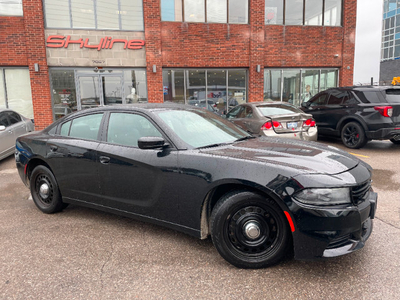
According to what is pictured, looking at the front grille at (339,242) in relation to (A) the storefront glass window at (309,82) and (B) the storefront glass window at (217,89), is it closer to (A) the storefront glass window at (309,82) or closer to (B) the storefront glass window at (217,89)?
(B) the storefront glass window at (217,89)

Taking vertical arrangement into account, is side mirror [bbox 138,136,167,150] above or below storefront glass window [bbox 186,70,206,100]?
below

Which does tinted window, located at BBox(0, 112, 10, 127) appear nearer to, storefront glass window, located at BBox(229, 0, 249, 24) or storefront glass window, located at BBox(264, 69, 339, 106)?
storefront glass window, located at BBox(229, 0, 249, 24)

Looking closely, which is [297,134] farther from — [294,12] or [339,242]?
[294,12]

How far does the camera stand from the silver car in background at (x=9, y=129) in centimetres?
780

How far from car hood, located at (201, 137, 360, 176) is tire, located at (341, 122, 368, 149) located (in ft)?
19.1

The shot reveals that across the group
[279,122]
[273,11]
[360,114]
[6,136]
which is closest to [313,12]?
[273,11]

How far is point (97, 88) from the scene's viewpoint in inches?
535

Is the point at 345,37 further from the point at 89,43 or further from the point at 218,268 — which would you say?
the point at 218,268

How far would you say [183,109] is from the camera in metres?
3.81

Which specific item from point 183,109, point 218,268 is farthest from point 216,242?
point 183,109

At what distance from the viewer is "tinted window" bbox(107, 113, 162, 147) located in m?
3.42

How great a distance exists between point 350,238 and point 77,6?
13952 millimetres

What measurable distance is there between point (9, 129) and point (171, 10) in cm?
877

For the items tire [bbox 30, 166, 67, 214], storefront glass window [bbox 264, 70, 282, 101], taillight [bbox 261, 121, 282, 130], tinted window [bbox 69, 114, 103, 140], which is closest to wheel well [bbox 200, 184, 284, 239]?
tinted window [bbox 69, 114, 103, 140]
